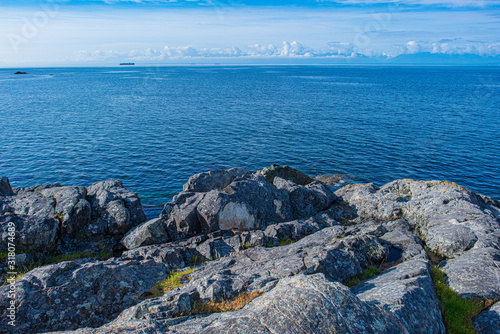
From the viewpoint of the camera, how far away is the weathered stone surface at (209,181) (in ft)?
100

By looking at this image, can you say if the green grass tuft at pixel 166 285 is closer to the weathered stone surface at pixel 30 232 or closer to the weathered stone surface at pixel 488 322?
the weathered stone surface at pixel 30 232

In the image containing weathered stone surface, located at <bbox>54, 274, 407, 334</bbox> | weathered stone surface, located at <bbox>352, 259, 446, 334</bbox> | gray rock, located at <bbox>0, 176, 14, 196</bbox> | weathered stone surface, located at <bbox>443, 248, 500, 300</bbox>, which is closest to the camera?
weathered stone surface, located at <bbox>54, 274, 407, 334</bbox>

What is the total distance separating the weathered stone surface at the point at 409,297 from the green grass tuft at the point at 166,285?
9025 mm

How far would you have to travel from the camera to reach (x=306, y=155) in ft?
179

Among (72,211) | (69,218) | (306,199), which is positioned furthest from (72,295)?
(306,199)

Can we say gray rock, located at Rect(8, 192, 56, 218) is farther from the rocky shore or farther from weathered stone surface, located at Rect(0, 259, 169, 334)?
weathered stone surface, located at Rect(0, 259, 169, 334)

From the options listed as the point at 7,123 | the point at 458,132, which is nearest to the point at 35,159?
the point at 7,123

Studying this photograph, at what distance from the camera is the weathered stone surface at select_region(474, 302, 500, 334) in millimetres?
12055

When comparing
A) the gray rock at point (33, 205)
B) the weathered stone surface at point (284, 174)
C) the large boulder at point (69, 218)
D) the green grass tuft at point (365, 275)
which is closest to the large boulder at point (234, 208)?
the large boulder at point (69, 218)

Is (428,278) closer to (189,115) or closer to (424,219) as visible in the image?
(424,219)

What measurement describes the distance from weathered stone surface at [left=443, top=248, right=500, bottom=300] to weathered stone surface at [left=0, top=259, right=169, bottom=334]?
15663mm

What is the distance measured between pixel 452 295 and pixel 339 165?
3719 cm

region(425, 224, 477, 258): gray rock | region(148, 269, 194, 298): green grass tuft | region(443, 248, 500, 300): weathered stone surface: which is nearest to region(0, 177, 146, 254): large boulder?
region(148, 269, 194, 298): green grass tuft

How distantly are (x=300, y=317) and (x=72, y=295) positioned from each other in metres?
10.7
